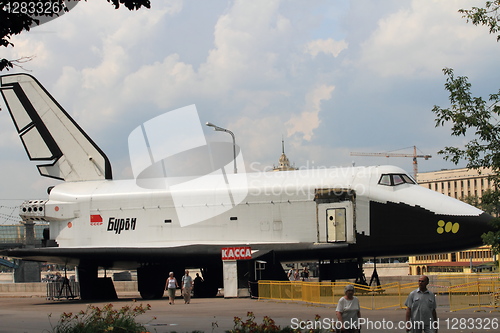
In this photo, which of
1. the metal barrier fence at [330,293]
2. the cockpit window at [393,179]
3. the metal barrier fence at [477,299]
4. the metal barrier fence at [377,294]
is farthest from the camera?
the cockpit window at [393,179]

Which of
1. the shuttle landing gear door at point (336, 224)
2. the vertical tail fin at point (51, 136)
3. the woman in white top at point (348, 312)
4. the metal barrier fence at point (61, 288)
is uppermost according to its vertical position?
the vertical tail fin at point (51, 136)

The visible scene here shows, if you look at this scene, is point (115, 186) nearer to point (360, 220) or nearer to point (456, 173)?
point (360, 220)

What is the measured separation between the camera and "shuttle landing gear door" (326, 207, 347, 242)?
22.6 m

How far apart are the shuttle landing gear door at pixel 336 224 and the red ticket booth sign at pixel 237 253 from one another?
272 centimetres

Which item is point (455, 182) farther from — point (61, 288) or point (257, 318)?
point (257, 318)

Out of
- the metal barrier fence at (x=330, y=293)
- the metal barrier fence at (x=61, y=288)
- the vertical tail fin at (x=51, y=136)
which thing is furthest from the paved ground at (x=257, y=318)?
the vertical tail fin at (x=51, y=136)

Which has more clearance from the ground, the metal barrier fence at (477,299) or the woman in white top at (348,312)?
the woman in white top at (348,312)

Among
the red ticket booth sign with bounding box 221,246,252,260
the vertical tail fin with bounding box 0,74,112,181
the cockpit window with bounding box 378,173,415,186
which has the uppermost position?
the vertical tail fin with bounding box 0,74,112,181

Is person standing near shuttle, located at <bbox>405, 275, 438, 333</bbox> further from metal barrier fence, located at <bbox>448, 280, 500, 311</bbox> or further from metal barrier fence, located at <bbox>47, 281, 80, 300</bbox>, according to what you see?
metal barrier fence, located at <bbox>47, 281, 80, 300</bbox>

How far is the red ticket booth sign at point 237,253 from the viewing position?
23250 millimetres

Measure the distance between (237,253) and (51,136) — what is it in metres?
10.5

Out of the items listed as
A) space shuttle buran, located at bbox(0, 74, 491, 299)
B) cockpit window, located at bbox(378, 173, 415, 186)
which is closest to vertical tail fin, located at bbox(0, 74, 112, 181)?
space shuttle buran, located at bbox(0, 74, 491, 299)

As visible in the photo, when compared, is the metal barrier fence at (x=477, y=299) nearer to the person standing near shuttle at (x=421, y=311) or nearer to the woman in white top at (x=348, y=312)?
the person standing near shuttle at (x=421, y=311)

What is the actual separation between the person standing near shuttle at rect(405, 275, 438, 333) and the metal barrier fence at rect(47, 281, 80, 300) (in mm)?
20337
